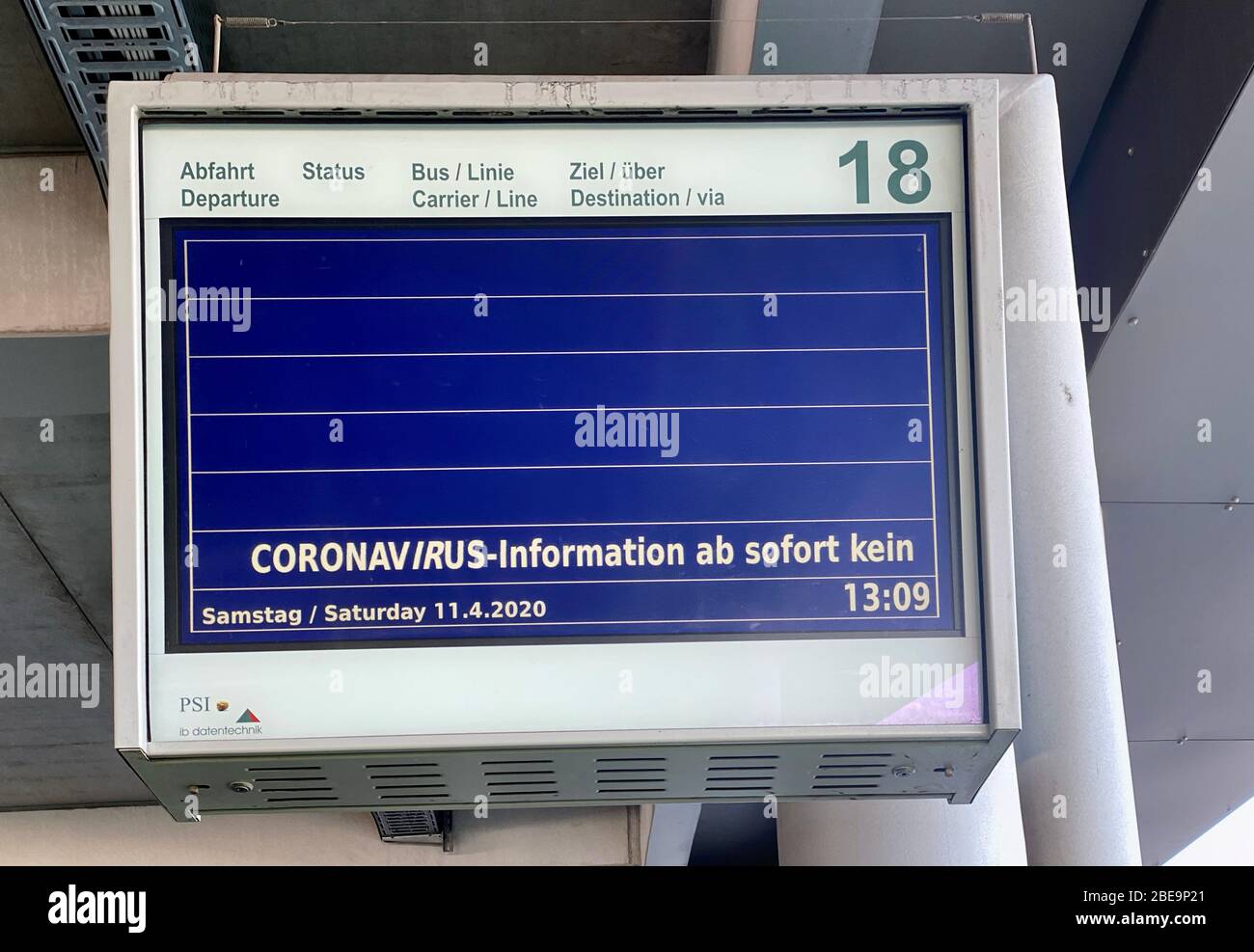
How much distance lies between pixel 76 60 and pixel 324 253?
1.44 meters

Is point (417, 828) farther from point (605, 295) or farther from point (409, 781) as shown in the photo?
point (605, 295)

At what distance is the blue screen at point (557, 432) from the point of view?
184 cm

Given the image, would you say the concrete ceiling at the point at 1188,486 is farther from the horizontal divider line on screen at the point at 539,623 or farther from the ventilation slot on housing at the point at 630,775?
the ventilation slot on housing at the point at 630,775

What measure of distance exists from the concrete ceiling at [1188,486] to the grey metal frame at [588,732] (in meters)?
1.67

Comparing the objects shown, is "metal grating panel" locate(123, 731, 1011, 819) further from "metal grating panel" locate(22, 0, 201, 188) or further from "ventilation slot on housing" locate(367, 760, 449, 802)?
"metal grating panel" locate(22, 0, 201, 188)

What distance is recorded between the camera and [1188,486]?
5.18m

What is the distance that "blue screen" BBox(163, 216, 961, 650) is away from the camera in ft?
6.03

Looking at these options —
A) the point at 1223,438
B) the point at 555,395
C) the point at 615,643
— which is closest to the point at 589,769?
the point at 615,643

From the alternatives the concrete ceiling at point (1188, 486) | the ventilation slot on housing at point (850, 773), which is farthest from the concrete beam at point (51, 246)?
the concrete ceiling at point (1188, 486)

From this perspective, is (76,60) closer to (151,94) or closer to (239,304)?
(151,94)

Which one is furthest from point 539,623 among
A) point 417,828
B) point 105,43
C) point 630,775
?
point 417,828

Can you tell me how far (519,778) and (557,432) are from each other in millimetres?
481

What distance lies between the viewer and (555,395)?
6.23ft

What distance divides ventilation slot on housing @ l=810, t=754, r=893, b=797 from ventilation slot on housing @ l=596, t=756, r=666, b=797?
0.71ft
